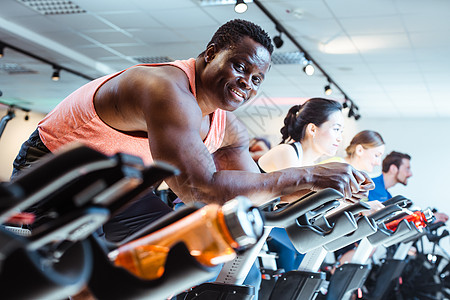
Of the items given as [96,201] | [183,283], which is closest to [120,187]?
[96,201]

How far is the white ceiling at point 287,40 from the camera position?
547cm

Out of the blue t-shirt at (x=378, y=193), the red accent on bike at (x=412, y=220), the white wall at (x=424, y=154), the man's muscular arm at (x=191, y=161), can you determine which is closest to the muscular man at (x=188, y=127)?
the man's muscular arm at (x=191, y=161)

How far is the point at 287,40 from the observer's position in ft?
21.4

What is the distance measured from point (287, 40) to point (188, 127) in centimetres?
548

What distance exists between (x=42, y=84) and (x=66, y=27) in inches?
119

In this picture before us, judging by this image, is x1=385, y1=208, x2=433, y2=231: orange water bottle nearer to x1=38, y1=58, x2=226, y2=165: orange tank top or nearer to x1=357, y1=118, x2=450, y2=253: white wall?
x1=38, y1=58, x2=226, y2=165: orange tank top

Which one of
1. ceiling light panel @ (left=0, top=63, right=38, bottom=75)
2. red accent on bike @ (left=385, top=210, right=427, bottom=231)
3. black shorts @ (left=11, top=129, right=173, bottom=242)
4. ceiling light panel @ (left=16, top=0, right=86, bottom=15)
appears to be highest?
ceiling light panel @ (left=16, top=0, right=86, bottom=15)

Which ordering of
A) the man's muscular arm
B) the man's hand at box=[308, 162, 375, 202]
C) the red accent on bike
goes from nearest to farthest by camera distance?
the man's muscular arm → the man's hand at box=[308, 162, 375, 202] → the red accent on bike

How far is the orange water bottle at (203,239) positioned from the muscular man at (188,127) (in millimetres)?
376

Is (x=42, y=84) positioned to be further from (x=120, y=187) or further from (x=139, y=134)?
(x=120, y=187)

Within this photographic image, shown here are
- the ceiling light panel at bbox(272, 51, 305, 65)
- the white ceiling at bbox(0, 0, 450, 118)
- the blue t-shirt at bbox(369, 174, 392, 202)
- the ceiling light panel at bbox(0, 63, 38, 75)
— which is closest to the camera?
the blue t-shirt at bbox(369, 174, 392, 202)

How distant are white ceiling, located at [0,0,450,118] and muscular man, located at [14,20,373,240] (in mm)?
3770

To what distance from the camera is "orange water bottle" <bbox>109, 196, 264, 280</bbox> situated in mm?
729

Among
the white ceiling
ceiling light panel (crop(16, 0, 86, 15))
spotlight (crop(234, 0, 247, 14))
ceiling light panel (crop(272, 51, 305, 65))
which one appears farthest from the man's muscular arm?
ceiling light panel (crop(272, 51, 305, 65))
